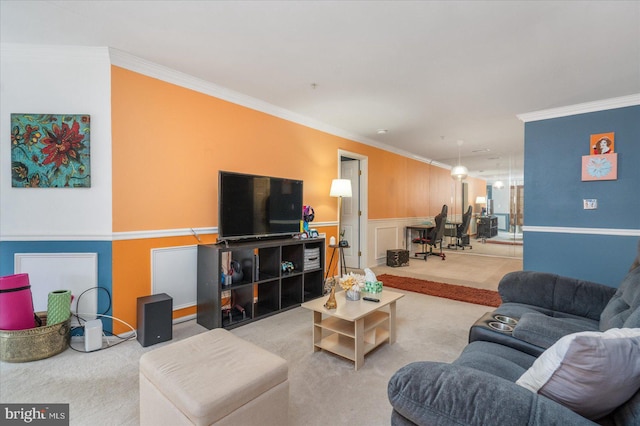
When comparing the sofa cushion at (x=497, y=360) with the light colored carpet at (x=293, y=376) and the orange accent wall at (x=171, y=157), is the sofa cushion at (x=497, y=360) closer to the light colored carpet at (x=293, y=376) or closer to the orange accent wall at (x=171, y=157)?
the light colored carpet at (x=293, y=376)

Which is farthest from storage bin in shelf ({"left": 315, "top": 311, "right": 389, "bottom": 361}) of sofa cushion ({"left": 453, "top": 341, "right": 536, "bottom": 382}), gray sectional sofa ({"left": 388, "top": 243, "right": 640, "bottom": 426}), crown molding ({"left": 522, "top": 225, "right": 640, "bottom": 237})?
crown molding ({"left": 522, "top": 225, "right": 640, "bottom": 237})

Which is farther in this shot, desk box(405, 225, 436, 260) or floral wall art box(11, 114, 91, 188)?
desk box(405, 225, 436, 260)

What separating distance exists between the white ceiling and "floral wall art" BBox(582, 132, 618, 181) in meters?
0.49

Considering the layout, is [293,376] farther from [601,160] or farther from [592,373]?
[601,160]

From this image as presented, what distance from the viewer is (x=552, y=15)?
2033 millimetres

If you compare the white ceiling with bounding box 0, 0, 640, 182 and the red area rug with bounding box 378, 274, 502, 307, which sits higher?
the white ceiling with bounding box 0, 0, 640, 182

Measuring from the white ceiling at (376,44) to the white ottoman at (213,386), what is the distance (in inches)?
83.1

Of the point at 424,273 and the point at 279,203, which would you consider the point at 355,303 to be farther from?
the point at 424,273

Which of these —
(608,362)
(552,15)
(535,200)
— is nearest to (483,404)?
(608,362)

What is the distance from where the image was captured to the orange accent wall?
Result: 2.65m

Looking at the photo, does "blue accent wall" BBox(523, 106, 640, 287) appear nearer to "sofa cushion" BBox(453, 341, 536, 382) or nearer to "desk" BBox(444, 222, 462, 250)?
"sofa cushion" BBox(453, 341, 536, 382)

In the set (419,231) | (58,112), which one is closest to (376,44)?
(58,112)

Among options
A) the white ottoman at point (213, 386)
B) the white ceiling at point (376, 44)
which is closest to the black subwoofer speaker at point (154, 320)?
the white ottoman at point (213, 386)

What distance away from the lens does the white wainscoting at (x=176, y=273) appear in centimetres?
287
